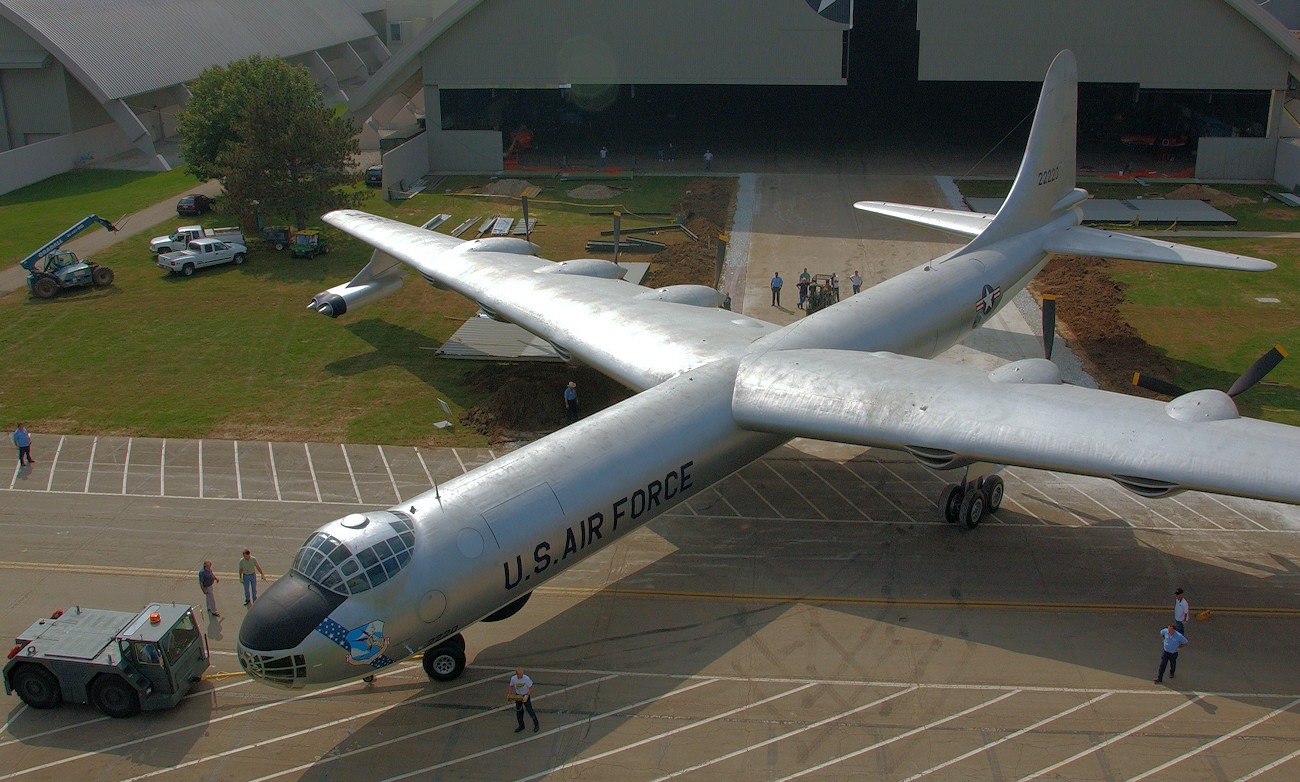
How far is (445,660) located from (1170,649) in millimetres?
15422

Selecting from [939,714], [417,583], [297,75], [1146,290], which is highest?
[297,75]

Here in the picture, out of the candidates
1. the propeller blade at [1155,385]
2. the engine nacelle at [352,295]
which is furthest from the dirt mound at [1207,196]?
the engine nacelle at [352,295]

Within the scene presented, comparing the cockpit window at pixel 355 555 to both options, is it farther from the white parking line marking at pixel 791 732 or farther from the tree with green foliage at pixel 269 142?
the tree with green foliage at pixel 269 142

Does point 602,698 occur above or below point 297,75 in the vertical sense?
below

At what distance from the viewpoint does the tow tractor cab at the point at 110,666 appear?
803 inches

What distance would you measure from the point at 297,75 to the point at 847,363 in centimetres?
4259

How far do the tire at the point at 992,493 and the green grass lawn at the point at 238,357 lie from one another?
15930 millimetres

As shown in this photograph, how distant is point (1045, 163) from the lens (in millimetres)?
37688

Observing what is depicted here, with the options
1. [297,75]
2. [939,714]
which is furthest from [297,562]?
[297,75]

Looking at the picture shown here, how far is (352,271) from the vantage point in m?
50.2

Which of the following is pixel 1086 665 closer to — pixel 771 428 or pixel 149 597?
pixel 771 428

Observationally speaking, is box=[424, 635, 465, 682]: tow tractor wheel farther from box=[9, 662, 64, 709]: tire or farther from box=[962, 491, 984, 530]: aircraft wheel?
box=[962, 491, 984, 530]: aircraft wheel

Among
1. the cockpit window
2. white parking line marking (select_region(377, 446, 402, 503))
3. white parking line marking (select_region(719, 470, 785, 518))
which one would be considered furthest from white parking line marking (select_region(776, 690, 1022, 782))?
white parking line marking (select_region(377, 446, 402, 503))

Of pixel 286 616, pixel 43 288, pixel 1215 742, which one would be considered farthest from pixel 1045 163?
pixel 43 288
